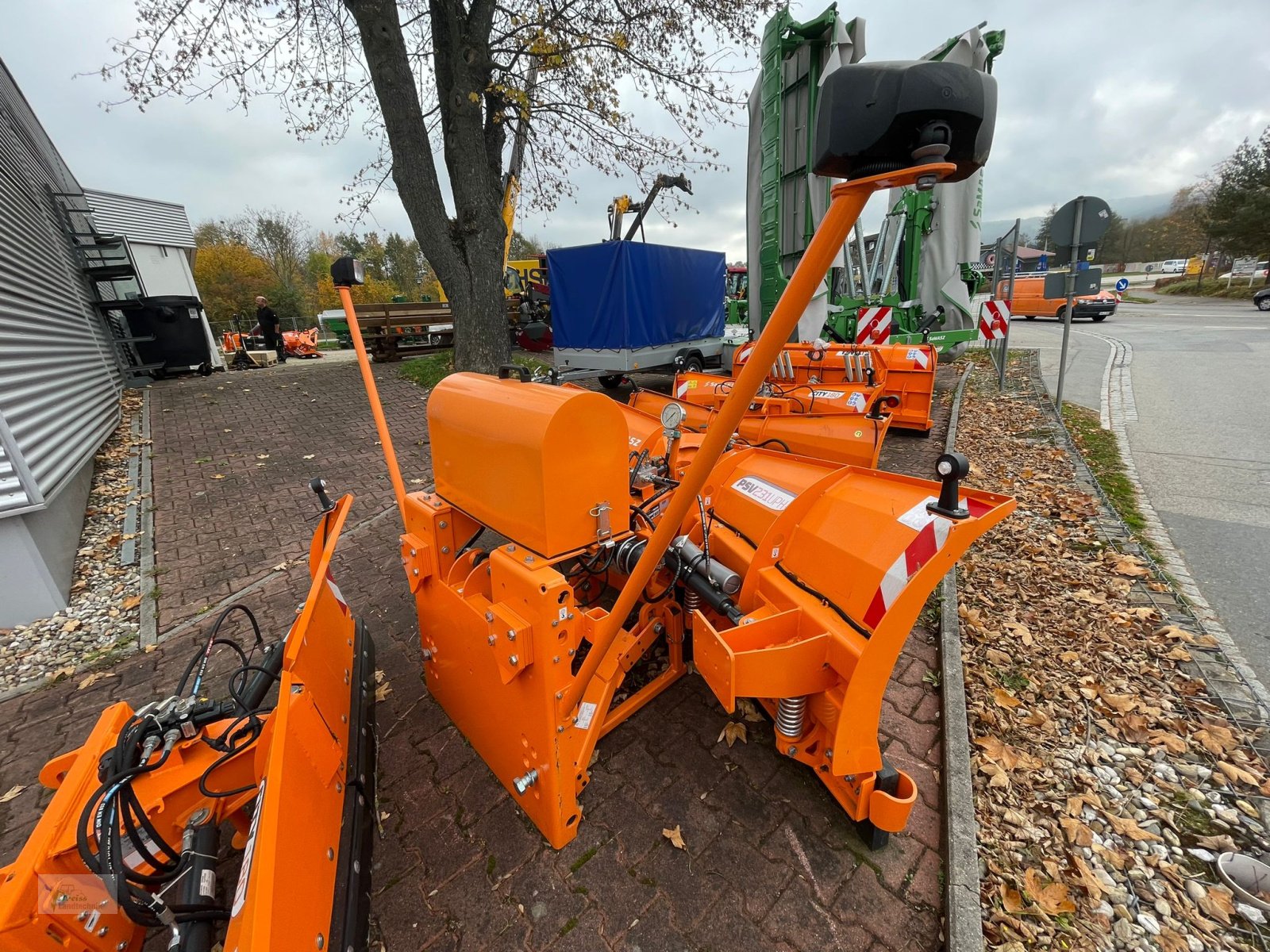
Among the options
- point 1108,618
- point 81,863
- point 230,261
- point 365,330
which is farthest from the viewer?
point 230,261

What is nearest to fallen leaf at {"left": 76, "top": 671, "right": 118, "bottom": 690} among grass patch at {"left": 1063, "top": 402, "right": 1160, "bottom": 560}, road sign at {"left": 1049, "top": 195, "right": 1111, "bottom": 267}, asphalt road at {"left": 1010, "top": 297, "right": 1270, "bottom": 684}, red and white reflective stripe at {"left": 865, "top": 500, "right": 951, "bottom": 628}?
red and white reflective stripe at {"left": 865, "top": 500, "right": 951, "bottom": 628}

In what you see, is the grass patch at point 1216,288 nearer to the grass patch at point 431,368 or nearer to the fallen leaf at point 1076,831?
the grass patch at point 431,368

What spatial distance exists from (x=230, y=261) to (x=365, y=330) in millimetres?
27996

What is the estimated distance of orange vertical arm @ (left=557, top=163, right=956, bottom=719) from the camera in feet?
2.94

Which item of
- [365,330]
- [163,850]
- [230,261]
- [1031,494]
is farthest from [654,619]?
[230,261]

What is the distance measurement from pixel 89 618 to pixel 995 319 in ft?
40.4

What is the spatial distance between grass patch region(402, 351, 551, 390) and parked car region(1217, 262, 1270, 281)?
46424 millimetres

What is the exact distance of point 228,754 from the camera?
180 cm

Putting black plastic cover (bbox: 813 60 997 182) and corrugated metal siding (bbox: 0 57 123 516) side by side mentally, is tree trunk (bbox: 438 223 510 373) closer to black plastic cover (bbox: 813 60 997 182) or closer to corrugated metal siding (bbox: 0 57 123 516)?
corrugated metal siding (bbox: 0 57 123 516)

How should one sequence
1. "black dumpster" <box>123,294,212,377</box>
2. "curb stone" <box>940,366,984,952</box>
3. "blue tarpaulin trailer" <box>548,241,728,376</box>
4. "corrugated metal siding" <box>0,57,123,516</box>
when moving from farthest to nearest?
"black dumpster" <box>123,294,212,377</box> < "blue tarpaulin trailer" <box>548,241,728,376</box> < "corrugated metal siding" <box>0,57,123,516</box> < "curb stone" <box>940,366,984,952</box>

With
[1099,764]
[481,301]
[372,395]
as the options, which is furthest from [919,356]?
[481,301]

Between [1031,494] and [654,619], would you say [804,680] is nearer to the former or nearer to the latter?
[654,619]

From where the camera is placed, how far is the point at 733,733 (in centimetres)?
267

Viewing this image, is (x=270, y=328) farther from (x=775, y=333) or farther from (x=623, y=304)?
(x=775, y=333)
